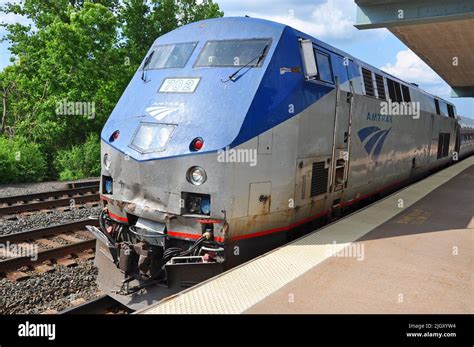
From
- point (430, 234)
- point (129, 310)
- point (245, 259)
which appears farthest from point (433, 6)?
point (129, 310)

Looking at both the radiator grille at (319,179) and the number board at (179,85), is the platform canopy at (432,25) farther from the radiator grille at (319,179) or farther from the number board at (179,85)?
the number board at (179,85)

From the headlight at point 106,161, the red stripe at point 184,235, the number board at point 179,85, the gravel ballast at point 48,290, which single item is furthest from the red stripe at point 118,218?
the number board at point 179,85

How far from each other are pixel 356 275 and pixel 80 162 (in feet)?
49.0

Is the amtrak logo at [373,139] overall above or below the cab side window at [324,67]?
below

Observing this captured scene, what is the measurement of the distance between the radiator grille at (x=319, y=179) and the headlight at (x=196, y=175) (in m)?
1.95

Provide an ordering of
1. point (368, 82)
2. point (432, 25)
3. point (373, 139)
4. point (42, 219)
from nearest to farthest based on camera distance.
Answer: point (368, 82) → point (373, 139) → point (42, 219) → point (432, 25)

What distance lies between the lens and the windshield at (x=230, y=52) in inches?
217

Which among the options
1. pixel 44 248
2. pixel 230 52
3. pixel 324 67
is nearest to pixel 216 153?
pixel 230 52

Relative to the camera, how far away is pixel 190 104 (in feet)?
17.0

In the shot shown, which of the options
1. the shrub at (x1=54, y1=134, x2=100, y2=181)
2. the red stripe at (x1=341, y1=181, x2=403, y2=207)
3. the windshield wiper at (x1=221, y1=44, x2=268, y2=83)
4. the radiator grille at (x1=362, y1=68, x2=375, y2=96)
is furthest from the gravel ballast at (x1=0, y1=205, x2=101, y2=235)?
the shrub at (x1=54, y1=134, x2=100, y2=181)

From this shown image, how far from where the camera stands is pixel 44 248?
734cm

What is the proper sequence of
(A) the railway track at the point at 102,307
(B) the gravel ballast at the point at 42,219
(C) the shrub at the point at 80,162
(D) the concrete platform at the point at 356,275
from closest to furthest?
(D) the concrete platform at the point at 356,275 → (A) the railway track at the point at 102,307 → (B) the gravel ballast at the point at 42,219 → (C) the shrub at the point at 80,162

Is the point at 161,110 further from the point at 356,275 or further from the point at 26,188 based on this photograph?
the point at 26,188
